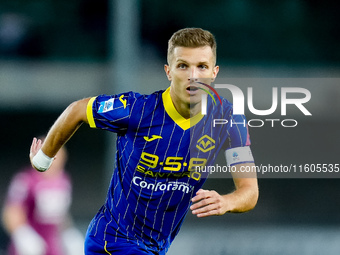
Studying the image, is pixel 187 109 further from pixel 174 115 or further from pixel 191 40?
pixel 191 40

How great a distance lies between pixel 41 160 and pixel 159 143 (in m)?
0.71

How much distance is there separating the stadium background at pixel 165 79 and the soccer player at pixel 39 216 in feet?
2.93

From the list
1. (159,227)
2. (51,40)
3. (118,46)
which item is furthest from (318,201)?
(159,227)

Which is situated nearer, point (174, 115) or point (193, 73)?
point (193, 73)

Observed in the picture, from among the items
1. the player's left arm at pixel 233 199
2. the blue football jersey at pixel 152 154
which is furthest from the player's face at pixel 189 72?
the player's left arm at pixel 233 199

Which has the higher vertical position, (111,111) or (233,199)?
(111,111)

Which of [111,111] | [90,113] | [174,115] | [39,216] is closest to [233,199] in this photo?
[174,115]

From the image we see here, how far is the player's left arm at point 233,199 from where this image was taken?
10.8 ft

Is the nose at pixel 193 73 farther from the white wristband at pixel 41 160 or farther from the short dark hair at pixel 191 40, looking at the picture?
the white wristband at pixel 41 160

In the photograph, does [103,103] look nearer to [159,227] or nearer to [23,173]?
[159,227]

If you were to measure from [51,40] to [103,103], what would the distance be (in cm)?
441

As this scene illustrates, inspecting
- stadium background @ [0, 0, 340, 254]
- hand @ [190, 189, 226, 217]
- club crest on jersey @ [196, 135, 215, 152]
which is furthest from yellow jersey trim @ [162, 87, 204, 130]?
stadium background @ [0, 0, 340, 254]

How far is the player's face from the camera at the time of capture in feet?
12.3

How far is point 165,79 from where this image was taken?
24.4ft
